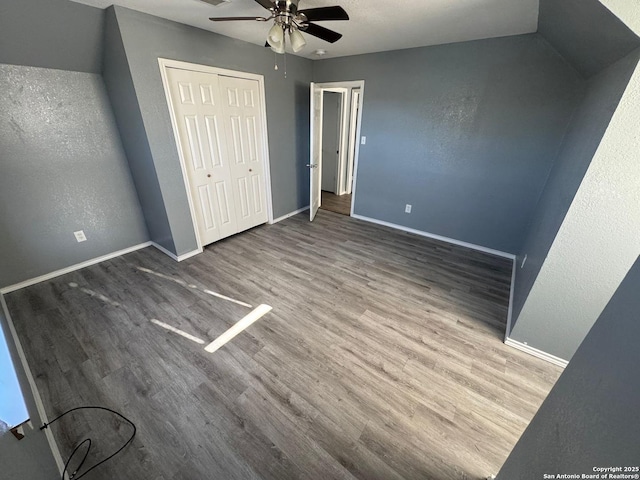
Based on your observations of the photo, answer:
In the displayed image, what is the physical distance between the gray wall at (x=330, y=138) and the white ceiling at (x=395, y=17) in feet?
7.42

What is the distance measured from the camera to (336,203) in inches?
197

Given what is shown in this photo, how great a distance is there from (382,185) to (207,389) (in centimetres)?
328

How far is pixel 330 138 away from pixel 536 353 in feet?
15.6

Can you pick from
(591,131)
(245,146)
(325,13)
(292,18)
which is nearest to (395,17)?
(325,13)

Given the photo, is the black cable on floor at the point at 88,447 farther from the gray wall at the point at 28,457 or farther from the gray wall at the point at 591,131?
the gray wall at the point at 591,131

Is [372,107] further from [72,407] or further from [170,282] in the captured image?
[72,407]

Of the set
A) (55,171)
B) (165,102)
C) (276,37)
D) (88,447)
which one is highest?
(276,37)

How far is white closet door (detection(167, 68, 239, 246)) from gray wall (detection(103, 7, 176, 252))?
338mm

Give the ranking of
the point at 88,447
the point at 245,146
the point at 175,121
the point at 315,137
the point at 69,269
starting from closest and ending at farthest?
1. the point at 88,447
2. the point at 175,121
3. the point at 69,269
4. the point at 245,146
5. the point at 315,137

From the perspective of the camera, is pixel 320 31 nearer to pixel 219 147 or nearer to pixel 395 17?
pixel 395 17

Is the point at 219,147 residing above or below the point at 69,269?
above

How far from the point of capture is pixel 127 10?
1971 mm

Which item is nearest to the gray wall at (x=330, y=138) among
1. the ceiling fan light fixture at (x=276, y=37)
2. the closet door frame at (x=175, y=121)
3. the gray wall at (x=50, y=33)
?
the closet door frame at (x=175, y=121)

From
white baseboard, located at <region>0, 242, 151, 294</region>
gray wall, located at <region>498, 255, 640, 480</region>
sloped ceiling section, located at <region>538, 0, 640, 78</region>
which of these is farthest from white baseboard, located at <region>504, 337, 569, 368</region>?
white baseboard, located at <region>0, 242, 151, 294</region>
